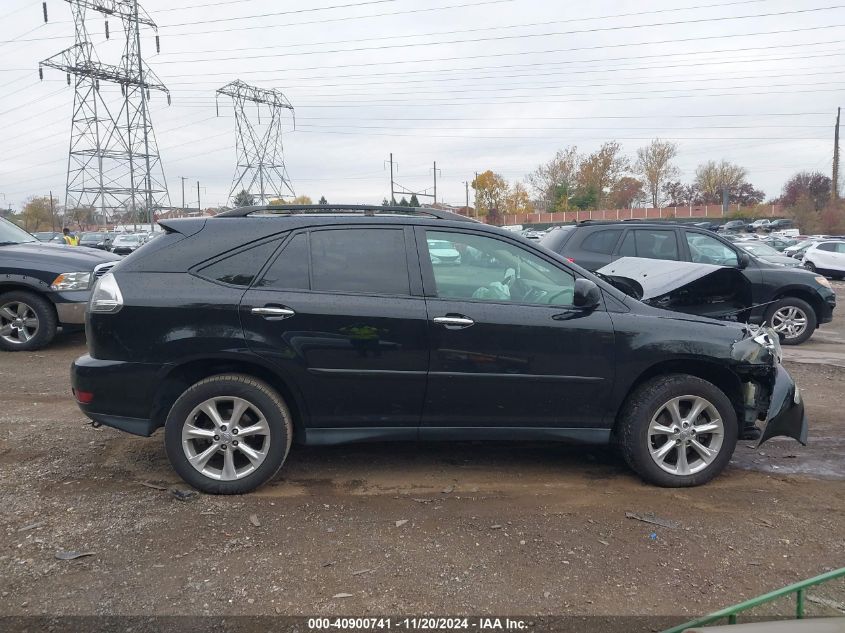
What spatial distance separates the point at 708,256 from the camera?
9141 millimetres

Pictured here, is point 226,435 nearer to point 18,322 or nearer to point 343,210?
point 343,210

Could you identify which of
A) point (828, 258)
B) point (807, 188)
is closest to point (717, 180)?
point (807, 188)

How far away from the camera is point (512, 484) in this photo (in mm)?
4195

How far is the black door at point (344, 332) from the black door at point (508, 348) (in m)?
0.13

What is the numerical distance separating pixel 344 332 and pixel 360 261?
481 mm

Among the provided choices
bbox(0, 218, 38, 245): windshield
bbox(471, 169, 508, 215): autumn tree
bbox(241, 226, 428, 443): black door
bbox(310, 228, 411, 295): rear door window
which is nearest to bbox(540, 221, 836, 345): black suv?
bbox(310, 228, 411, 295): rear door window

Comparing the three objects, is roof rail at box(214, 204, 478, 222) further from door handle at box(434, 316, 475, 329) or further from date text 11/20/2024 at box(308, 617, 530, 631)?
date text 11/20/2024 at box(308, 617, 530, 631)

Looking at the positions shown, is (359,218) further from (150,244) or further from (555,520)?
(555,520)

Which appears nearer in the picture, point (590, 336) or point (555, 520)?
point (555, 520)

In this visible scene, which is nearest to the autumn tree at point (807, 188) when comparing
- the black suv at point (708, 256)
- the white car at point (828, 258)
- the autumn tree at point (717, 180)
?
the autumn tree at point (717, 180)

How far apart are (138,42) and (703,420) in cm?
4112

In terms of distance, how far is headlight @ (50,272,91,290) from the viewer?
798cm

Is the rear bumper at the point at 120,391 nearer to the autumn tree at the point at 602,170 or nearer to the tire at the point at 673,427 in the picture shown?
the tire at the point at 673,427

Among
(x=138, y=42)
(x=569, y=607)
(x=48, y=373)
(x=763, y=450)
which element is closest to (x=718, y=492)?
(x=763, y=450)
